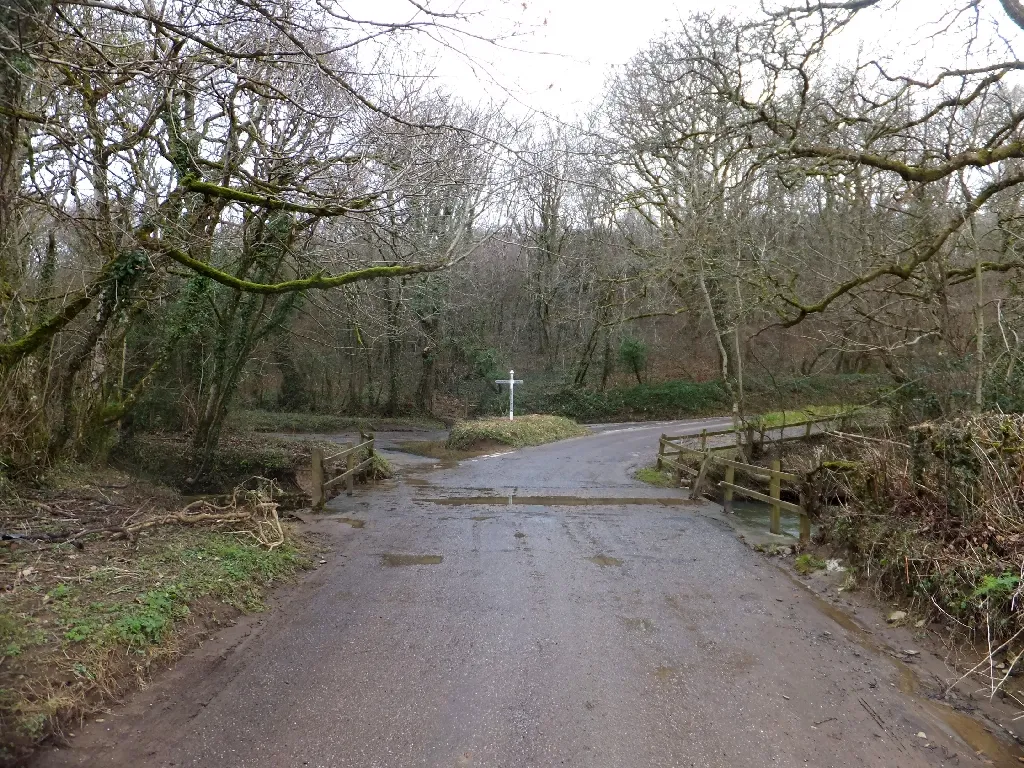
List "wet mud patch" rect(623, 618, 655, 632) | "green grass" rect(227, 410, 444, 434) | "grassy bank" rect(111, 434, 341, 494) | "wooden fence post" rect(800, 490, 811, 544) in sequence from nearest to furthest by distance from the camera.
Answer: "wet mud patch" rect(623, 618, 655, 632) < "wooden fence post" rect(800, 490, 811, 544) < "grassy bank" rect(111, 434, 341, 494) < "green grass" rect(227, 410, 444, 434)

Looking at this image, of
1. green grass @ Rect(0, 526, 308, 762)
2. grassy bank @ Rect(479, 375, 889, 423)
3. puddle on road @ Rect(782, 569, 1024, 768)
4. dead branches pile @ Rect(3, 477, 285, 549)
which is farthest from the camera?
grassy bank @ Rect(479, 375, 889, 423)

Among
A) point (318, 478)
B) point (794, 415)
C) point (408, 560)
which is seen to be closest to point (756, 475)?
point (408, 560)

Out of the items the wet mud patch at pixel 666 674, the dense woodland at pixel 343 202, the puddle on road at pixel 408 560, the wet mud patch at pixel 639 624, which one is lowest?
the wet mud patch at pixel 666 674

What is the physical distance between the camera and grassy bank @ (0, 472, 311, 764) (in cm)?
410

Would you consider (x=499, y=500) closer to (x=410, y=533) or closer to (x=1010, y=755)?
(x=410, y=533)

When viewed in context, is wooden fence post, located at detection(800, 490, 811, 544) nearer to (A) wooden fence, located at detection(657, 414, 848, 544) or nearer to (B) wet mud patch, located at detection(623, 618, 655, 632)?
(A) wooden fence, located at detection(657, 414, 848, 544)

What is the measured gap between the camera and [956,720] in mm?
4711

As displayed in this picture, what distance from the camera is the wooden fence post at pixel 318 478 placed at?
11750mm

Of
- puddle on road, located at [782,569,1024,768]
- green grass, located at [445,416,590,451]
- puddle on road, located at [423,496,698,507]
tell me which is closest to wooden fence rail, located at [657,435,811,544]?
puddle on road, located at [423,496,698,507]

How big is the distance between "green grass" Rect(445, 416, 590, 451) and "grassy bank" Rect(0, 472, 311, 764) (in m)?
16.7

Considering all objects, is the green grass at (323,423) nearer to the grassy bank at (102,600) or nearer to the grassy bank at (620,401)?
the grassy bank at (620,401)

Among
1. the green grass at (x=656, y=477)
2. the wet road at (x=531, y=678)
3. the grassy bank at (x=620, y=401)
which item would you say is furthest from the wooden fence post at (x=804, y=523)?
the grassy bank at (x=620, y=401)

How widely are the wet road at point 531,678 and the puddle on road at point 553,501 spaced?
3933mm

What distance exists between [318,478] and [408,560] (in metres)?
3.76
